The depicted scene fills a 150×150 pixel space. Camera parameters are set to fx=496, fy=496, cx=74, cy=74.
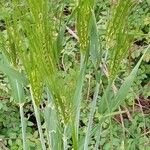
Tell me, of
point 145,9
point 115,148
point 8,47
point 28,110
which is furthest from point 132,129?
point 8,47

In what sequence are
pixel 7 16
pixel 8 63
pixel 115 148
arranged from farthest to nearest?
1. pixel 115 148
2. pixel 8 63
3. pixel 7 16

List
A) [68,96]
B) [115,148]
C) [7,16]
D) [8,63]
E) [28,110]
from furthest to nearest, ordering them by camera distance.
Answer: [28,110]
[115,148]
[8,63]
[7,16]
[68,96]

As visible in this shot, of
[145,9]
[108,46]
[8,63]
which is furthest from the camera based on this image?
[145,9]

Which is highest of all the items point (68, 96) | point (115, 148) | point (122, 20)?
point (122, 20)

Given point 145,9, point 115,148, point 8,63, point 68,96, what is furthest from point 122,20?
point 145,9

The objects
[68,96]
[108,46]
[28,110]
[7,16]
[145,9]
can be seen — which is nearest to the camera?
[68,96]

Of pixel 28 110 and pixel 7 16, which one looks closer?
pixel 7 16

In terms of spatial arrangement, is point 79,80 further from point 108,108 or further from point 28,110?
point 28,110

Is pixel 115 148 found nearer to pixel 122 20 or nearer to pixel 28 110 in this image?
pixel 28 110

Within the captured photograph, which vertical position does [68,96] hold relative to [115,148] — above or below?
above
